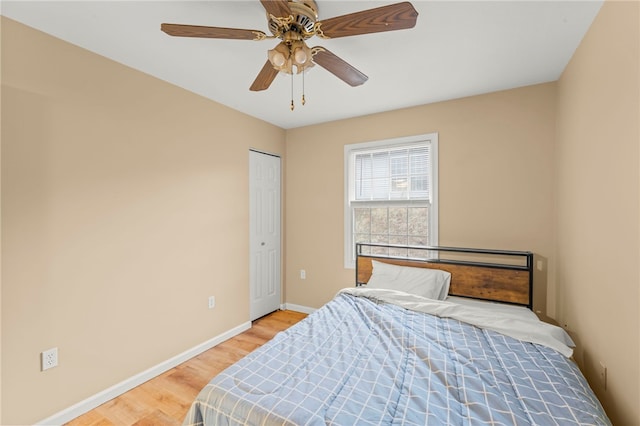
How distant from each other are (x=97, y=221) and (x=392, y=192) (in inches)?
109

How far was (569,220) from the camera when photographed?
2154mm

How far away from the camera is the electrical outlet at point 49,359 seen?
1.79m

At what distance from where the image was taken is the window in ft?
10.0

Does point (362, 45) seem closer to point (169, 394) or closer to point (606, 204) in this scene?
point (606, 204)

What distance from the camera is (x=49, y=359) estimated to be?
1.81m

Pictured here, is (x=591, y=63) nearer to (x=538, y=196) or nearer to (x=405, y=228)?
(x=538, y=196)

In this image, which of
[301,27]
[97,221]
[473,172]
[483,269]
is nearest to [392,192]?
[473,172]

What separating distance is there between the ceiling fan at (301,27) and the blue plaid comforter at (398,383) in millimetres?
1597

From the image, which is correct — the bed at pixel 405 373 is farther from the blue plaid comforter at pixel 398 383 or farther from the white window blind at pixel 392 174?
the white window blind at pixel 392 174

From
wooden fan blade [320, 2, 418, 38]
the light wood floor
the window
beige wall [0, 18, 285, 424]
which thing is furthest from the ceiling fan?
the light wood floor

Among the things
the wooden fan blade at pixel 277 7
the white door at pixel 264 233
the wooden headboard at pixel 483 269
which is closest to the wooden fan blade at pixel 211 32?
the wooden fan blade at pixel 277 7

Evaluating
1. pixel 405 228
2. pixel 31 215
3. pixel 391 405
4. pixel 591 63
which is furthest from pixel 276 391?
pixel 591 63

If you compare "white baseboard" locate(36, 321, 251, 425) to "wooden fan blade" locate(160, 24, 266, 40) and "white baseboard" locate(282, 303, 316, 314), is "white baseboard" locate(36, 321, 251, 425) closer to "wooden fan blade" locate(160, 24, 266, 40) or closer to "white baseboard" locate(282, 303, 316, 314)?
"white baseboard" locate(282, 303, 316, 314)

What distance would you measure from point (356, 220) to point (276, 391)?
2439 mm
